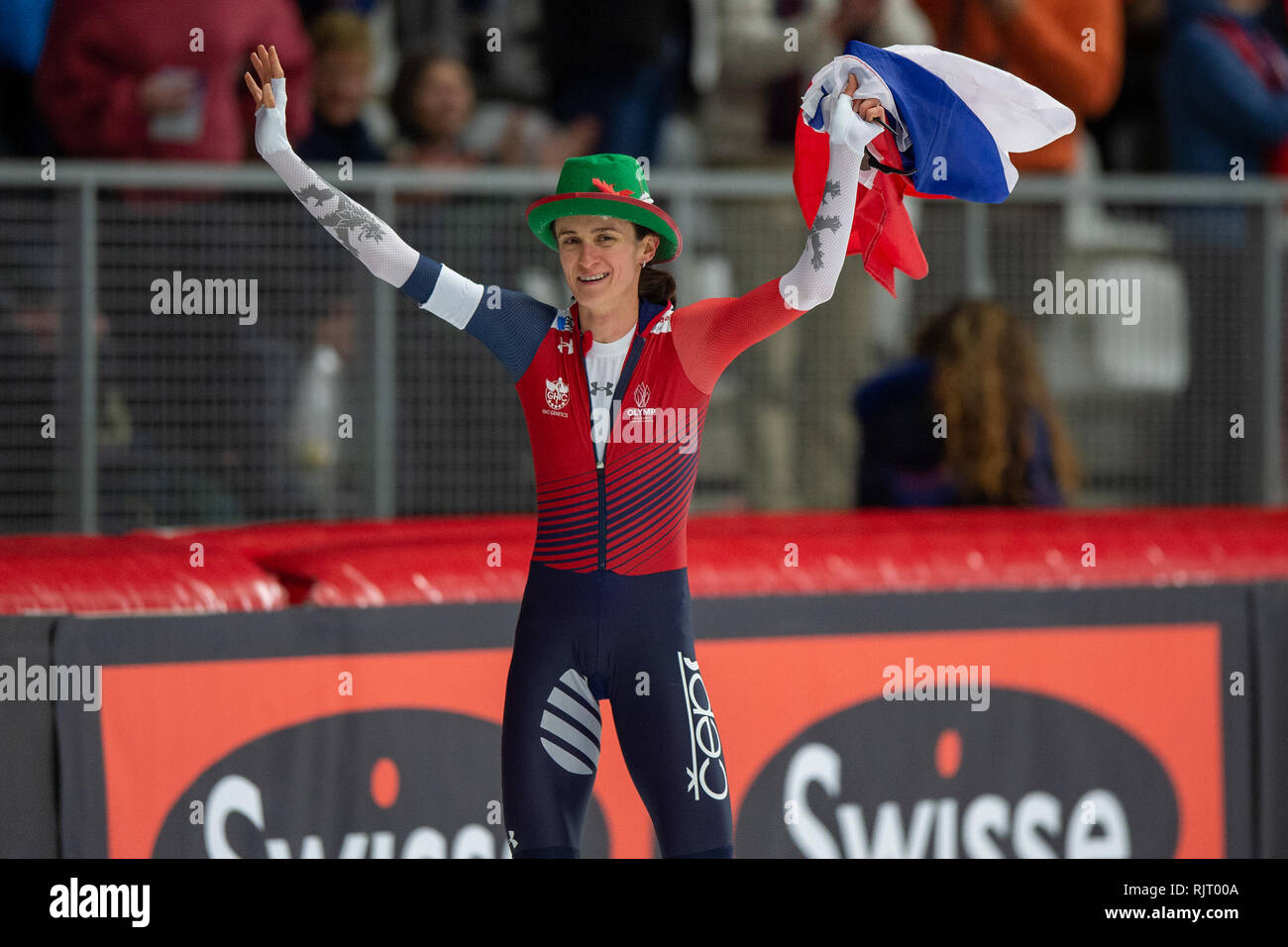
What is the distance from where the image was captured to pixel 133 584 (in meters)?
4.31

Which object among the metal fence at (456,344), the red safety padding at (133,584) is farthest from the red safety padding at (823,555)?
the metal fence at (456,344)

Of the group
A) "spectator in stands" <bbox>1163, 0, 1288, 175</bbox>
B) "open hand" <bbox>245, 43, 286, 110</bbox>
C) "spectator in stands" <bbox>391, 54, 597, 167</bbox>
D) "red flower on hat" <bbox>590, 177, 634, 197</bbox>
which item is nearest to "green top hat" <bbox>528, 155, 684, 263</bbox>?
"red flower on hat" <bbox>590, 177, 634, 197</bbox>

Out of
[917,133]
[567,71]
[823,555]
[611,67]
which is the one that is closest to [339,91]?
[567,71]

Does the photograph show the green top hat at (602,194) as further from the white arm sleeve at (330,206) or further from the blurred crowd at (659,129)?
the blurred crowd at (659,129)

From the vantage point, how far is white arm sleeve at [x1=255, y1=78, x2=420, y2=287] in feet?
10.7

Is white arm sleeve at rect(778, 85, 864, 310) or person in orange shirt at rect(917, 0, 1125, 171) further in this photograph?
person in orange shirt at rect(917, 0, 1125, 171)

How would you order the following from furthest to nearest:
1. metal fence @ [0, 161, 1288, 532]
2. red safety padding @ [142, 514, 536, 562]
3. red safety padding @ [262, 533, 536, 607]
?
1. metal fence @ [0, 161, 1288, 532]
2. red safety padding @ [142, 514, 536, 562]
3. red safety padding @ [262, 533, 536, 607]

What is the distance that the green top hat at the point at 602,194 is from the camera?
324 cm

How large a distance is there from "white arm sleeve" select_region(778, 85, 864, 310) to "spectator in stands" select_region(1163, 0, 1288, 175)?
188 inches

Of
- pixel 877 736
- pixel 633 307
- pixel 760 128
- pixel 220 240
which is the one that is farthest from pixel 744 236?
pixel 633 307

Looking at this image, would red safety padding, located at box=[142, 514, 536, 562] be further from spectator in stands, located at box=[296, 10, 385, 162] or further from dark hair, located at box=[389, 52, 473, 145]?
dark hair, located at box=[389, 52, 473, 145]

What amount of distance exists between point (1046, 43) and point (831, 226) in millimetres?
4243

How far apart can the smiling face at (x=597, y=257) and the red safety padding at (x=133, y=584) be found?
160cm

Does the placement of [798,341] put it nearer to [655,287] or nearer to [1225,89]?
[1225,89]
